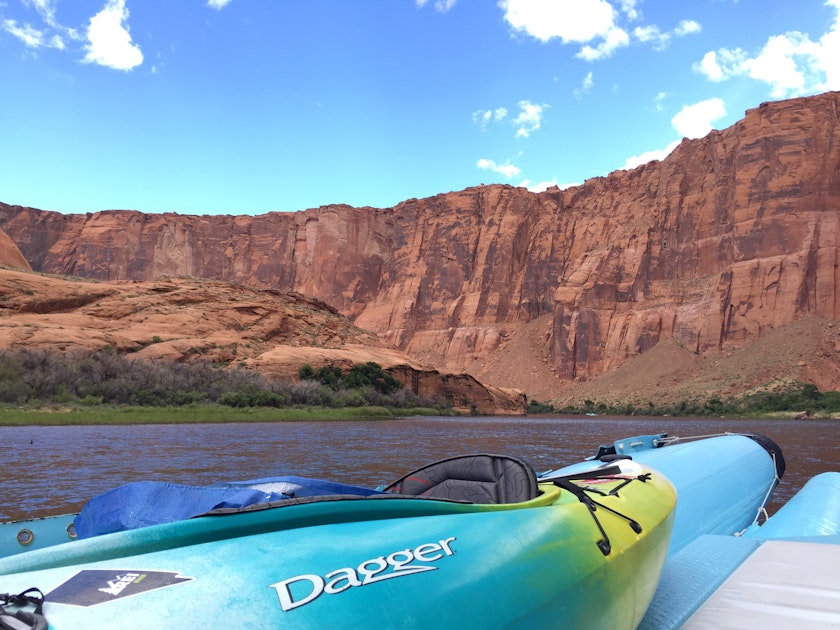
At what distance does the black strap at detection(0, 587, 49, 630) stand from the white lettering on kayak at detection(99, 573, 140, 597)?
0.15 meters

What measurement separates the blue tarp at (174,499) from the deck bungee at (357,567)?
6.5 inches

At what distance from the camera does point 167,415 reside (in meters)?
25.3

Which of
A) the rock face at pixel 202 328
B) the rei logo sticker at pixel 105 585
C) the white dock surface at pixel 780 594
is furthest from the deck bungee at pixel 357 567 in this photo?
the rock face at pixel 202 328

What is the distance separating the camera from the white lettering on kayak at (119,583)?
155 cm

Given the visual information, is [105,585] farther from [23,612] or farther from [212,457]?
[212,457]

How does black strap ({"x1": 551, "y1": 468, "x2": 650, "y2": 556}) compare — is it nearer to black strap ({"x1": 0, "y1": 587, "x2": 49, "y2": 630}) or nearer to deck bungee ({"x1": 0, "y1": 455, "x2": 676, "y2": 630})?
deck bungee ({"x1": 0, "y1": 455, "x2": 676, "y2": 630})

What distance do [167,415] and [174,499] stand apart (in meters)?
25.1

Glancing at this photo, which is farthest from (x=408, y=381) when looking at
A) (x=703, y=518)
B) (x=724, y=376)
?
(x=703, y=518)

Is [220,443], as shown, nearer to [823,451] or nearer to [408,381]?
[823,451]

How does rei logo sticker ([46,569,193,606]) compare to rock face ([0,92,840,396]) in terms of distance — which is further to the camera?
rock face ([0,92,840,396])

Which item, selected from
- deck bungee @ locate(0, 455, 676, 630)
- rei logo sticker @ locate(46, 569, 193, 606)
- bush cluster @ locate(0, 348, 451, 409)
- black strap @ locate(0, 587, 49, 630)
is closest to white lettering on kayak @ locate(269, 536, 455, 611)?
deck bungee @ locate(0, 455, 676, 630)

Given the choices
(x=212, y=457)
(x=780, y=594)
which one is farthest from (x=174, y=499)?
(x=212, y=457)

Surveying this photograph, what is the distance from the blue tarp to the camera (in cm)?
226

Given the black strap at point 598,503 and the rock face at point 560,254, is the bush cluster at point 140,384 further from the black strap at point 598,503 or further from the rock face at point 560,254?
the rock face at point 560,254
